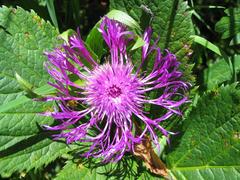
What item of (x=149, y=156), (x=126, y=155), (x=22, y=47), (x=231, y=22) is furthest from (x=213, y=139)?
(x=22, y=47)

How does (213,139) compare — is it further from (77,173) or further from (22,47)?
(22,47)

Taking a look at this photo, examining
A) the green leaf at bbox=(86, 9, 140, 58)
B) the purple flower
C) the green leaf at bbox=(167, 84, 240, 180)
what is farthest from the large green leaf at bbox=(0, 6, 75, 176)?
the green leaf at bbox=(167, 84, 240, 180)

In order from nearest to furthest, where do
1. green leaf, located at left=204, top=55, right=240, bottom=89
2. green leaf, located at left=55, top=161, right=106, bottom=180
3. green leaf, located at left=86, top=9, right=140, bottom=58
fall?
1. green leaf, located at left=86, top=9, right=140, bottom=58
2. green leaf, located at left=55, top=161, right=106, bottom=180
3. green leaf, located at left=204, top=55, right=240, bottom=89

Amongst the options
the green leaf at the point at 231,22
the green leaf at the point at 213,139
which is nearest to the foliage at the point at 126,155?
the green leaf at the point at 213,139

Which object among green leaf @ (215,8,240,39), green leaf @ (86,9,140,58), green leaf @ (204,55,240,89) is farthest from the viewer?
green leaf @ (204,55,240,89)

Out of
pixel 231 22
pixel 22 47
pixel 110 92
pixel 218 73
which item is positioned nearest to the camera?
pixel 110 92

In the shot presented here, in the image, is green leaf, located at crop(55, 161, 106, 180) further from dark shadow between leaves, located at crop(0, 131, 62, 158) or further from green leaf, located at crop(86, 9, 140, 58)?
green leaf, located at crop(86, 9, 140, 58)

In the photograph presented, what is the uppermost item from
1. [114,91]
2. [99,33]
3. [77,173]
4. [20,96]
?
[99,33]

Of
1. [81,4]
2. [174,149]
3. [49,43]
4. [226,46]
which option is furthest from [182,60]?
[81,4]
